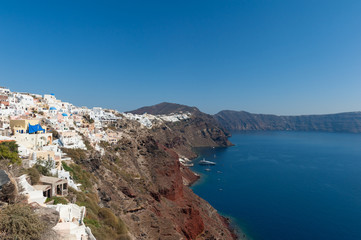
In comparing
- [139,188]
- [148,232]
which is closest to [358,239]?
[148,232]

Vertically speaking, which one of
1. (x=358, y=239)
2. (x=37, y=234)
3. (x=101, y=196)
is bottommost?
(x=358, y=239)

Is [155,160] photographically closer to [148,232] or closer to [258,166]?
[148,232]

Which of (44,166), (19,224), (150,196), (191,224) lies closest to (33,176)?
(44,166)

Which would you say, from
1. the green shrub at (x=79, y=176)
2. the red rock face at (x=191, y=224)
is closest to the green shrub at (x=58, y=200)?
the green shrub at (x=79, y=176)

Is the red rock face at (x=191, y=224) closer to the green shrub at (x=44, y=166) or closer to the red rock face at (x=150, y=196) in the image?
the red rock face at (x=150, y=196)

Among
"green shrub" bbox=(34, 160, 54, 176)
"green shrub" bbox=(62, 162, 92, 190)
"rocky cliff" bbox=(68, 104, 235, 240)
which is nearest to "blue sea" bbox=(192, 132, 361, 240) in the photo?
"rocky cliff" bbox=(68, 104, 235, 240)

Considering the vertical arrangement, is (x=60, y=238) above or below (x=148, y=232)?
above

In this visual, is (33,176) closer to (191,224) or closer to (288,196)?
(191,224)

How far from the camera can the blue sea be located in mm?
46438

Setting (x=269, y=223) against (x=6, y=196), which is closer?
(x=6, y=196)

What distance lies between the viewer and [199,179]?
83.5 meters

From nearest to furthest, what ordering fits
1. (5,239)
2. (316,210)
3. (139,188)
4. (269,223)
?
(5,239) → (139,188) → (269,223) → (316,210)

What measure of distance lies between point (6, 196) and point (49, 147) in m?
20.4

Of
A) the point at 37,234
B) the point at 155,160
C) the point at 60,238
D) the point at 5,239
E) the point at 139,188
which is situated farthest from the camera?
the point at 155,160
